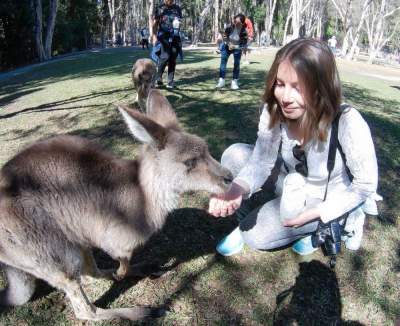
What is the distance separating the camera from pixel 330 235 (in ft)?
7.32

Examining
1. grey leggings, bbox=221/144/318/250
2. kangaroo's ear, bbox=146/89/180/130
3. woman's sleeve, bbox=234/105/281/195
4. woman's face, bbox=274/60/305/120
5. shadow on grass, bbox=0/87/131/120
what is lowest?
shadow on grass, bbox=0/87/131/120

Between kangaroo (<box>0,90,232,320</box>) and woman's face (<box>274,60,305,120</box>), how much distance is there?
54 cm

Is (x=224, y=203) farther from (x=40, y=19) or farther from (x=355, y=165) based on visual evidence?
(x=40, y=19)

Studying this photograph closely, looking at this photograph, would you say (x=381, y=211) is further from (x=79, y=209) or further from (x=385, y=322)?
(x=79, y=209)

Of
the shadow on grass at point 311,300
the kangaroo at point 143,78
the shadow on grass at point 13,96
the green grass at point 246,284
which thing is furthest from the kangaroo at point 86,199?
the shadow on grass at point 13,96

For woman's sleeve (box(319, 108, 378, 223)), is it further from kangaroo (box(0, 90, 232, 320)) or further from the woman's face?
kangaroo (box(0, 90, 232, 320))

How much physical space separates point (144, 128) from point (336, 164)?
3.95 ft

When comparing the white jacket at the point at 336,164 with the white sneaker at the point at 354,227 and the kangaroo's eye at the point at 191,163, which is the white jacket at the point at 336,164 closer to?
the white sneaker at the point at 354,227

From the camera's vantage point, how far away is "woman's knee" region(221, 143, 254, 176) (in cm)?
284

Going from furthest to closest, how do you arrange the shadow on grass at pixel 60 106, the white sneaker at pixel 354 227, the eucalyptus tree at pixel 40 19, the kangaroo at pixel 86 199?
the eucalyptus tree at pixel 40 19, the shadow on grass at pixel 60 106, the white sneaker at pixel 354 227, the kangaroo at pixel 86 199

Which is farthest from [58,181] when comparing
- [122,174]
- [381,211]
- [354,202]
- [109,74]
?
[109,74]

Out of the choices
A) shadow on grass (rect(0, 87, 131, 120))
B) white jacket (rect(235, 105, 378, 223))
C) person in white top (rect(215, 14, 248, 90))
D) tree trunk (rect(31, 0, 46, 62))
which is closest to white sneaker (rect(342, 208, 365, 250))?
white jacket (rect(235, 105, 378, 223))

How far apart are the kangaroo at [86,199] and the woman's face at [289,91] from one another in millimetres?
541

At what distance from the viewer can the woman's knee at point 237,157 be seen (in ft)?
9.33
